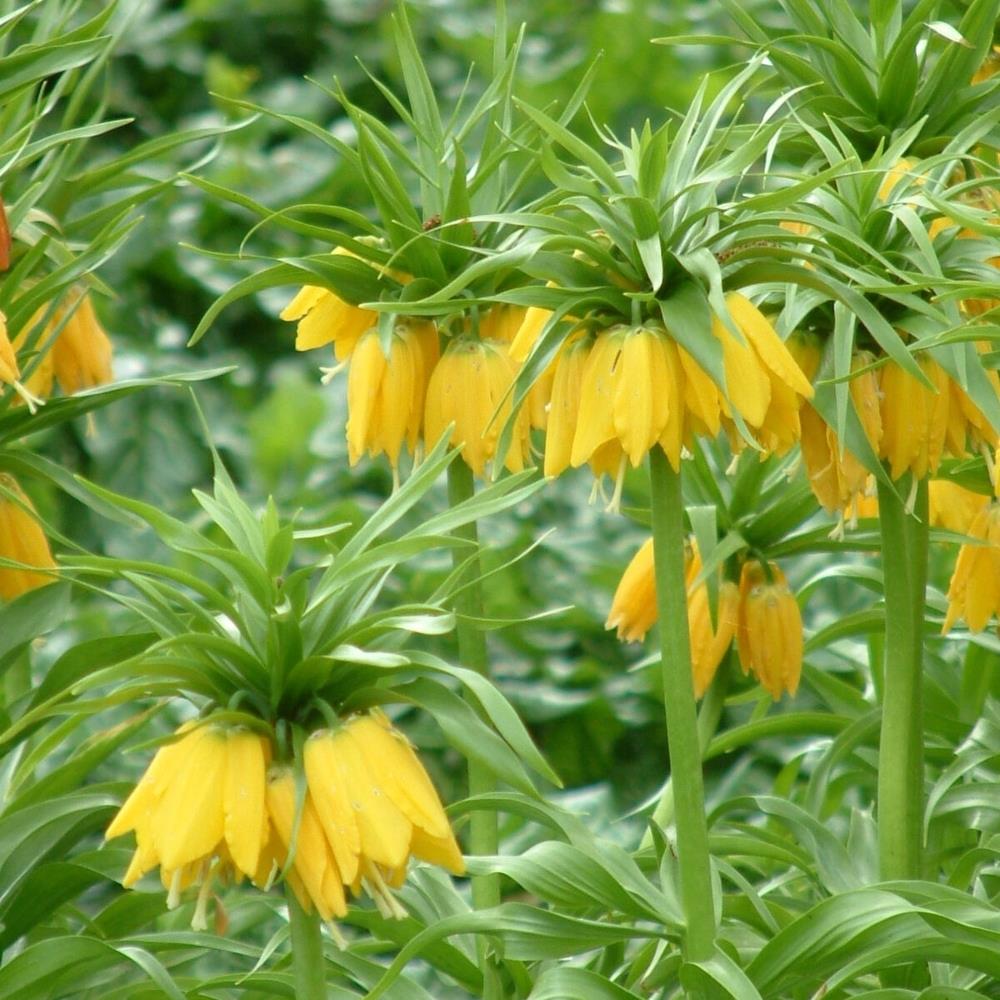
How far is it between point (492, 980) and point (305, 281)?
0.37m

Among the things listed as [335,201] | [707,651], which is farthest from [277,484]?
[707,651]

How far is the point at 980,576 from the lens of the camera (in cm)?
117

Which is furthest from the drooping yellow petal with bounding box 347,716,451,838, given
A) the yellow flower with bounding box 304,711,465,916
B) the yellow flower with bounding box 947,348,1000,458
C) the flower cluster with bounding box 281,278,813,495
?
the yellow flower with bounding box 947,348,1000,458

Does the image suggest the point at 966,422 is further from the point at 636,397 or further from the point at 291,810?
the point at 291,810

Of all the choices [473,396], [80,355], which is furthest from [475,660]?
[80,355]

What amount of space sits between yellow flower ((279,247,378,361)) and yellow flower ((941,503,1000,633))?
0.38 metres

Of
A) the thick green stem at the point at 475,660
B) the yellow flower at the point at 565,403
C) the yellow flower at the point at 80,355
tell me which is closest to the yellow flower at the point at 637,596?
the thick green stem at the point at 475,660

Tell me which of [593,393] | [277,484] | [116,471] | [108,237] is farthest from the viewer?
[116,471]

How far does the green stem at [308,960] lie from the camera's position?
0.89m

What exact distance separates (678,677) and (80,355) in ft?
1.90

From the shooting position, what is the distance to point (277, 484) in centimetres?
256

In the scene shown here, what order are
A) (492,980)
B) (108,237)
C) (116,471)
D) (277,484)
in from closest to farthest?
1. (492,980)
2. (108,237)
3. (277,484)
4. (116,471)

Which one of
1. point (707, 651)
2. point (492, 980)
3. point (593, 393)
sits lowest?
point (492, 980)

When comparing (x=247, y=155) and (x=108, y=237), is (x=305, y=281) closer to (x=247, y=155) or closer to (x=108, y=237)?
(x=108, y=237)
